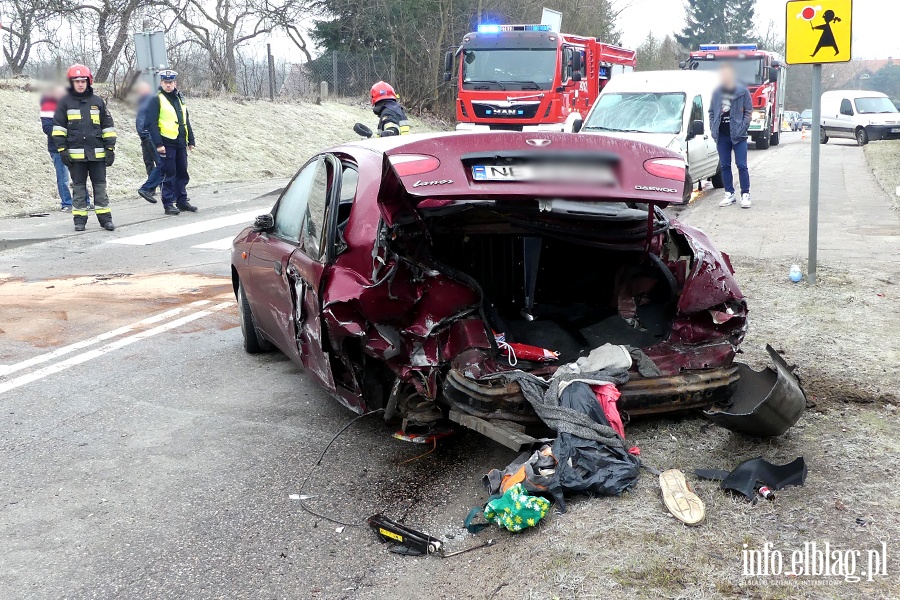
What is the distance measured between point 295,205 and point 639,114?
10506 mm

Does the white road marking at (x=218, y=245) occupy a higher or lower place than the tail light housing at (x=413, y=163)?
lower

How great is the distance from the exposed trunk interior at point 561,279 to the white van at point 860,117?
29131 mm

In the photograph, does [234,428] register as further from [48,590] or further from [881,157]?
[881,157]

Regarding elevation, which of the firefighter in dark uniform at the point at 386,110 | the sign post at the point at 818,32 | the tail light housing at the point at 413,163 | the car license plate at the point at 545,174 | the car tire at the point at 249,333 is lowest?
the car tire at the point at 249,333

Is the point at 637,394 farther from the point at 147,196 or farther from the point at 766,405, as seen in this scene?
the point at 147,196

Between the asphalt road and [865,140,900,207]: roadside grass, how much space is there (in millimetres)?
11618

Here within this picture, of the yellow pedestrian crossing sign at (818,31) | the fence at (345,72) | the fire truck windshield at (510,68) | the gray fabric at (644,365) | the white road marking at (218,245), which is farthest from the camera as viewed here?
the fence at (345,72)

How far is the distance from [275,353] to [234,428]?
1637 millimetres

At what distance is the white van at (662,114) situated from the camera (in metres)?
14.3

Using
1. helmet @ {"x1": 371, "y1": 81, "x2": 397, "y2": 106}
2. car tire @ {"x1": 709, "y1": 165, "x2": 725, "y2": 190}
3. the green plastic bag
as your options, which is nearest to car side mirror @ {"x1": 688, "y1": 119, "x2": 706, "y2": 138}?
car tire @ {"x1": 709, "y1": 165, "x2": 725, "y2": 190}

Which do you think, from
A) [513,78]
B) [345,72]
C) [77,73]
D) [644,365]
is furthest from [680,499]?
[345,72]

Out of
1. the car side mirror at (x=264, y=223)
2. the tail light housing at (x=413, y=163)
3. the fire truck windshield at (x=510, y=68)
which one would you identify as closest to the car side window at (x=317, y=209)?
the car side mirror at (x=264, y=223)

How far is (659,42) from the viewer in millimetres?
32438

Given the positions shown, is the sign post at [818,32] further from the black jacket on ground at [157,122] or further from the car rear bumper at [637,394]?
the black jacket on ground at [157,122]
